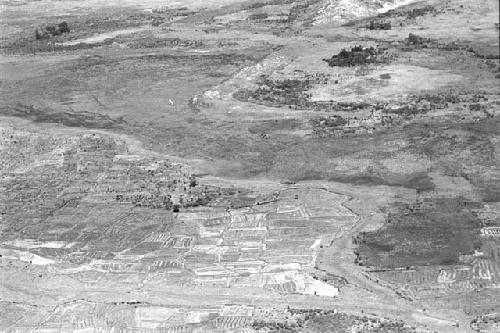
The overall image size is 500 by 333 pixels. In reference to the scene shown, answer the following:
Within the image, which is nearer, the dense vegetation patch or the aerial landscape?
the aerial landscape

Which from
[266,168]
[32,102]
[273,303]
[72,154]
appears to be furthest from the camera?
[32,102]

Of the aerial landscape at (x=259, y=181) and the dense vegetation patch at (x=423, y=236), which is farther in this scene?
the dense vegetation patch at (x=423, y=236)

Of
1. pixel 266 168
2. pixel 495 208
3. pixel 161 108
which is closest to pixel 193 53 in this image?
pixel 161 108

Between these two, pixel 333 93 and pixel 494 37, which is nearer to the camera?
pixel 333 93

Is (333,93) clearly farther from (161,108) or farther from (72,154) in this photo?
(72,154)

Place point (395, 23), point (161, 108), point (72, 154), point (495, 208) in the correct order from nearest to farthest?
point (495, 208) → point (72, 154) → point (161, 108) → point (395, 23)

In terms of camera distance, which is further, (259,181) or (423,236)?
(259,181)

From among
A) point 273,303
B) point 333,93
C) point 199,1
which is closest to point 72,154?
point 333,93

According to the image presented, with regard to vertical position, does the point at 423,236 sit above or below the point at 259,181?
below
